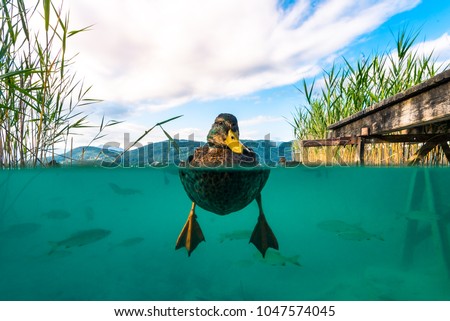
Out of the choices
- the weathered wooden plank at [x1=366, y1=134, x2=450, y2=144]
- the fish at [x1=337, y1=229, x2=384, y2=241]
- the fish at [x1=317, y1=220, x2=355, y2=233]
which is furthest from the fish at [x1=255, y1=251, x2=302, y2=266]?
the weathered wooden plank at [x1=366, y1=134, x2=450, y2=144]

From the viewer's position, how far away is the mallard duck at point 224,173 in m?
2.55

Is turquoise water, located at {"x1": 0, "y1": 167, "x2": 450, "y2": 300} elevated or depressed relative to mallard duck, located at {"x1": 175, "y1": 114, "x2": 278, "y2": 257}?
depressed

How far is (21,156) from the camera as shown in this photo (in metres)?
3.79

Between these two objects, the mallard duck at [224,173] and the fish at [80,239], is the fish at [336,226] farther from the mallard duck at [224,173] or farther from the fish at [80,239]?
the fish at [80,239]

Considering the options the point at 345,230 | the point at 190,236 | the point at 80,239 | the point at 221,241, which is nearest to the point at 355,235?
the point at 345,230

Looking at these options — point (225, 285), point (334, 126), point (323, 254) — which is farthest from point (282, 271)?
point (323, 254)

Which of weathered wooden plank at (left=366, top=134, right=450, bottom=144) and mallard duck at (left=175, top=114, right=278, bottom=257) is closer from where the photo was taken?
mallard duck at (left=175, top=114, right=278, bottom=257)

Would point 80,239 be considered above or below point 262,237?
above

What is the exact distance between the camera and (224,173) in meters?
2.53

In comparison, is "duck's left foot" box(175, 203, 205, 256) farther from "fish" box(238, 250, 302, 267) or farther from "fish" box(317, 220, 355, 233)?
"fish" box(317, 220, 355, 233)

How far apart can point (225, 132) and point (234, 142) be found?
166 millimetres

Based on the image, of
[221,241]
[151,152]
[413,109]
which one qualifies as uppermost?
[413,109]

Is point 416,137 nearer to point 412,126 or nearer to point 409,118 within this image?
point 412,126

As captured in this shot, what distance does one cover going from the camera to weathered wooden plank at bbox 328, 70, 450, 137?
1709mm
